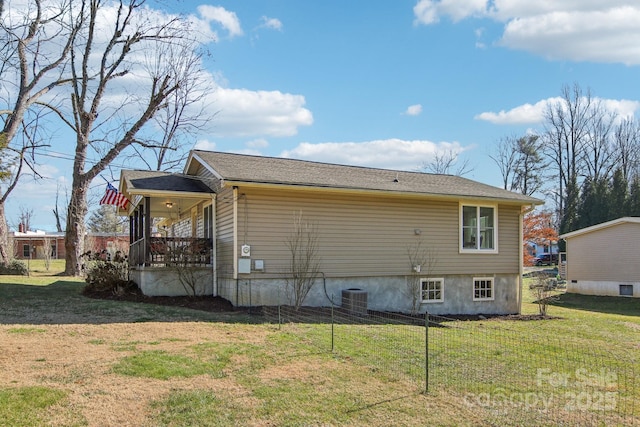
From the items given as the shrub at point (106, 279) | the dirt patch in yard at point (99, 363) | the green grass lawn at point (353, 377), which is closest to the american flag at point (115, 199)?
the shrub at point (106, 279)

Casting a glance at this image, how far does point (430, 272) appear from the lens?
543 inches

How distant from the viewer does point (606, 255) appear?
23109mm

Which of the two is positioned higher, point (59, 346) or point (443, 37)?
point (443, 37)

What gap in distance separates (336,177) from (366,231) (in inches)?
67.2

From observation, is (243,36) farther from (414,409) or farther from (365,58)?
(414,409)

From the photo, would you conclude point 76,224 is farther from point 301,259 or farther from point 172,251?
point 301,259

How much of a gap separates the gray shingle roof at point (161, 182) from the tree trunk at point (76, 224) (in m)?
7.84

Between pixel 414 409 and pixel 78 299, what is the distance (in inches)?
379

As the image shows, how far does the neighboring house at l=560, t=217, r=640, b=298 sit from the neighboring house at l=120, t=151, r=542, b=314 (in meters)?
9.94

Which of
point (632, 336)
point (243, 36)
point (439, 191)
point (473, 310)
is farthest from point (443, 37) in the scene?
point (632, 336)

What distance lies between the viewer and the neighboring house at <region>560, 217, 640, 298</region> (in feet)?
71.9

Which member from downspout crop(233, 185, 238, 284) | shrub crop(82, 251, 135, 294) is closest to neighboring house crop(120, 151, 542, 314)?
downspout crop(233, 185, 238, 284)

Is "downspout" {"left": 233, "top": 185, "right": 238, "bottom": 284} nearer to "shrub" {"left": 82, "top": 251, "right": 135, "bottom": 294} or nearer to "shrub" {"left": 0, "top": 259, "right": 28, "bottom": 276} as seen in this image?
"shrub" {"left": 82, "top": 251, "right": 135, "bottom": 294}

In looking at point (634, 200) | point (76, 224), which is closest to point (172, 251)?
point (76, 224)
